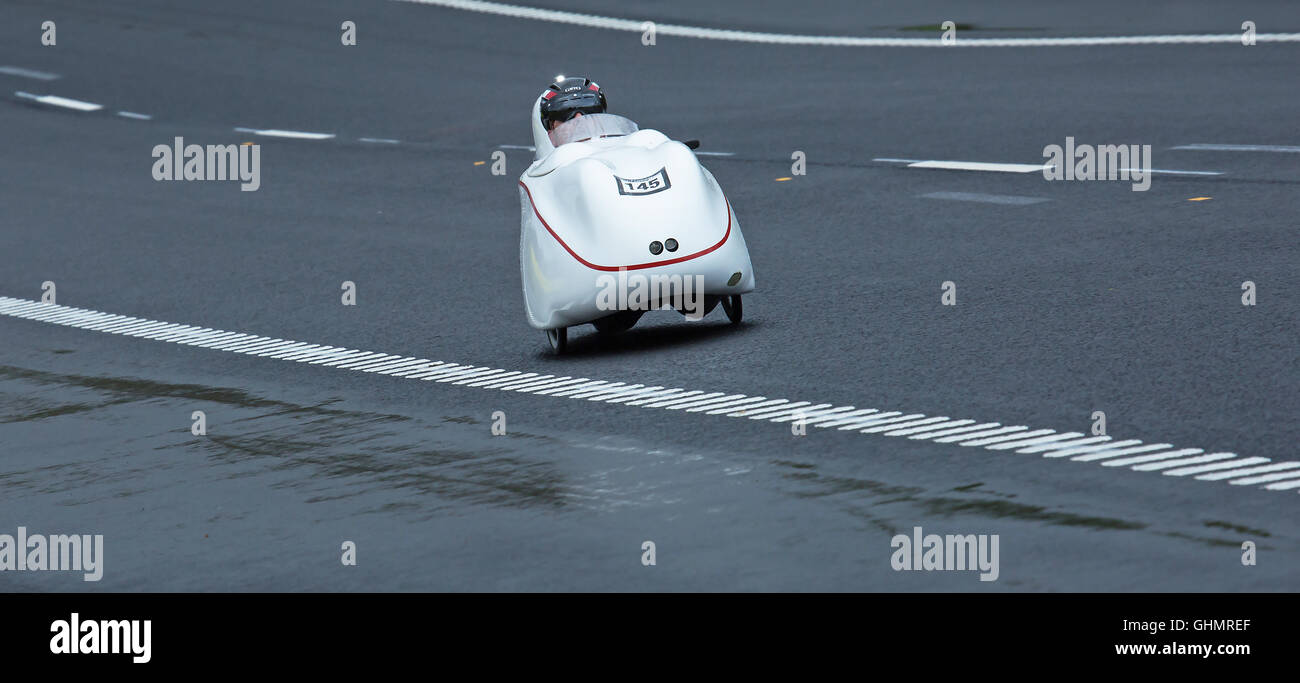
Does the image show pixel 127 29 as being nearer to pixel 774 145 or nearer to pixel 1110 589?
pixel 774 145

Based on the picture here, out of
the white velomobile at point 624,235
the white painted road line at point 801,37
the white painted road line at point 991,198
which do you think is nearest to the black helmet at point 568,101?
the white velomobile at point 624,235

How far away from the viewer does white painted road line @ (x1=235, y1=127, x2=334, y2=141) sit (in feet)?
61.9

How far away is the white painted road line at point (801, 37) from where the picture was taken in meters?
19.9

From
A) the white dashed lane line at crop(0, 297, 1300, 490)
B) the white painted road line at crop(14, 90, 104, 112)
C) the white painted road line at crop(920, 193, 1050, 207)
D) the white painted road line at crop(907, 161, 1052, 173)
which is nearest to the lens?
the white dashed lane line at crop(0, 297, 1300, 490)

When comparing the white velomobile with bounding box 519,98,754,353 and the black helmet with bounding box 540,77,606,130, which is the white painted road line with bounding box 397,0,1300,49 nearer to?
the black helmet with bounding box 540,77,606,130

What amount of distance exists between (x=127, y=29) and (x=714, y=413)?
845 inches

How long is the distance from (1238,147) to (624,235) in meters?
6.97

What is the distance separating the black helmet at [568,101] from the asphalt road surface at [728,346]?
1209 mm

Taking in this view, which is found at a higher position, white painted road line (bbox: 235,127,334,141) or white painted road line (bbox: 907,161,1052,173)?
white painted road line (bbox: 235,127,334,141)

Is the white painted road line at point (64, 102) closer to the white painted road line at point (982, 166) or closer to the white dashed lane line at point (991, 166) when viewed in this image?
the white dashed lane line at point (991, 166)

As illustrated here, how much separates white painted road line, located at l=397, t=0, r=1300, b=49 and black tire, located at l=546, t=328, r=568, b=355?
1234cm

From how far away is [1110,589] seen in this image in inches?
201

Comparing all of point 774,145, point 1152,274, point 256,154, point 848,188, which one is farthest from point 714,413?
point 256,154

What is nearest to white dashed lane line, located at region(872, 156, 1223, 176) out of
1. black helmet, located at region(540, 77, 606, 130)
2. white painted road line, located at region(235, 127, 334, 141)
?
black helmet, located at region(540, 77, 606, 130)
